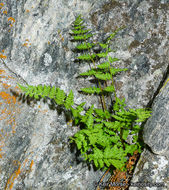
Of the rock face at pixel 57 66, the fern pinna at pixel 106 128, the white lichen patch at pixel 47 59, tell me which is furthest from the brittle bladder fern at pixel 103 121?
the white lichen patch at pixel 47 59

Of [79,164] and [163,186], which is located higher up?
[163,186]

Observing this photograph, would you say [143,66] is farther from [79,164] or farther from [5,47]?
[5,47]

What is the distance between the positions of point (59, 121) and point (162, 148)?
68.3 inches

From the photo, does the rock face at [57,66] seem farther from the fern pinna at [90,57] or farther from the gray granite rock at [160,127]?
the gray granite rock at [160,127]

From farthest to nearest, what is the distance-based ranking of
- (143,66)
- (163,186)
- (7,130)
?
1. (143,66)
2. (7,130)
3. (163,186)

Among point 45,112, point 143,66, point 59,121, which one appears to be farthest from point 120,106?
point 45,112

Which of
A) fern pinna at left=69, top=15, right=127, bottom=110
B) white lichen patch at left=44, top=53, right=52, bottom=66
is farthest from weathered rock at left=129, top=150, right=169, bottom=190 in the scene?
white lichen patch at left=44, top=53, right=52, bottom=66

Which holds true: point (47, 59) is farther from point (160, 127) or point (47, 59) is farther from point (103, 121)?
point (160, 127)

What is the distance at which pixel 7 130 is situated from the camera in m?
3.16

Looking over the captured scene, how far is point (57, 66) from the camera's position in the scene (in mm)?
3449

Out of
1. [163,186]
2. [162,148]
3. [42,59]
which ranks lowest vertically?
[163,186]

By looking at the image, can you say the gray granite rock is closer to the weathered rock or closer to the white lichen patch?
the weathered rock

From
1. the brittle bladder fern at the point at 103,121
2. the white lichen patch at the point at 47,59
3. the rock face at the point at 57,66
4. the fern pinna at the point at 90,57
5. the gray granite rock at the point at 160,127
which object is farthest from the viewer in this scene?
the white lichen patch at the point at 47,59

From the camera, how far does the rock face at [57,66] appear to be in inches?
130
